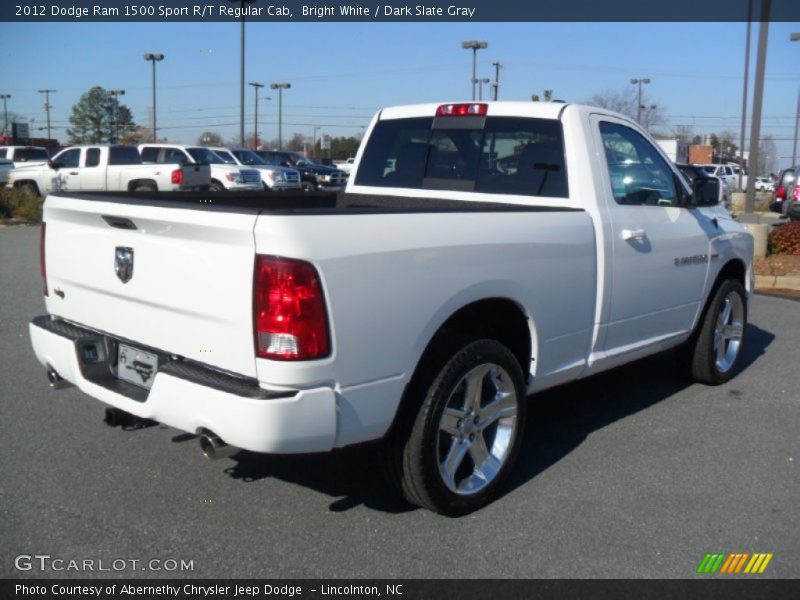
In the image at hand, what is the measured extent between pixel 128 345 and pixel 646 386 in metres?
3.96

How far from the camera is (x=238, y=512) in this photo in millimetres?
3836

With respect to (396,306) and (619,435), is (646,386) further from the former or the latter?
(396,306)

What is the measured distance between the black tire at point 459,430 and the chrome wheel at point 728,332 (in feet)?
8.64

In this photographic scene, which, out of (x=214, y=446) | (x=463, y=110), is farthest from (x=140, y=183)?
(x=214, y=446)

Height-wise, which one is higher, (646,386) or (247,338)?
(247,338)

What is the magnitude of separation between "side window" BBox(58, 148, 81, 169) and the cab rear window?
61.9 ft

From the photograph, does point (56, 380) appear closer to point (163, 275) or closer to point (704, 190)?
point (163, 275)

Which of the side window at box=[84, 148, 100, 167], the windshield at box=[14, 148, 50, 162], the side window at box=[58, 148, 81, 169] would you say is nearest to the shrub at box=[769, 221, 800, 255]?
the side window at box=[84, 148, 100, 167]

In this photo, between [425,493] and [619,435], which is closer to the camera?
[425,493]

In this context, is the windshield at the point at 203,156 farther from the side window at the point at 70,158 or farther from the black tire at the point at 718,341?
the black tire at the point at 718,341

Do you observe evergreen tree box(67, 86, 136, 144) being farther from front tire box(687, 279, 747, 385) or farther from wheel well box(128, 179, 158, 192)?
front tire box(687, 279, 747, 385)

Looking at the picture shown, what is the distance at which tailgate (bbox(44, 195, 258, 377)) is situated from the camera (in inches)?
122

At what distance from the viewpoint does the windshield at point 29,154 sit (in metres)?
30.5
